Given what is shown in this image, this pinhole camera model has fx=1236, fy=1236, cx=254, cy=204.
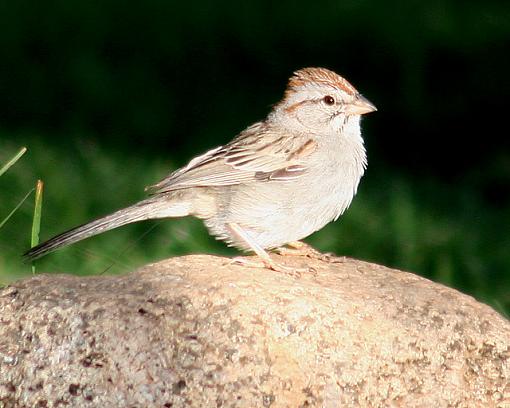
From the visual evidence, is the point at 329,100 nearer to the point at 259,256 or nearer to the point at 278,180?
the point at 278,180

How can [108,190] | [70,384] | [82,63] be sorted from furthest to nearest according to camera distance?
[82,63] < [108,190] < [70,384]

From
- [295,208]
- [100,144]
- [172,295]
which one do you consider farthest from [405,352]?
[100,144]

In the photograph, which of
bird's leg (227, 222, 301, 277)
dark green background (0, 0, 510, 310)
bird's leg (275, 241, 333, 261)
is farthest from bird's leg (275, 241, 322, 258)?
dark green background (0, 0, 510, 310)

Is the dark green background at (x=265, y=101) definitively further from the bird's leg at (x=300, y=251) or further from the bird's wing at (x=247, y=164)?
the bird's leg at (x=300, y=251)

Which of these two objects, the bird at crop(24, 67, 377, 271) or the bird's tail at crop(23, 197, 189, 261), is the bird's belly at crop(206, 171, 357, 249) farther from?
the bird's tail at crop(23, 197, 189, 261)

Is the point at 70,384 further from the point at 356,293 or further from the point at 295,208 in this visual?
the point at 295,208

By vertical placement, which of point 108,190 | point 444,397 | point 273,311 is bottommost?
point 108,190

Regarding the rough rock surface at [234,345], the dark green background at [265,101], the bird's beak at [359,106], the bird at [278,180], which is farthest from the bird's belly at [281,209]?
the dark green background at [265,101]
